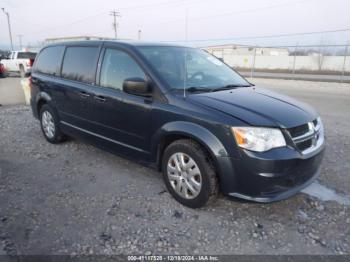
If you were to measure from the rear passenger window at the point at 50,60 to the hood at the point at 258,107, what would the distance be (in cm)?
294

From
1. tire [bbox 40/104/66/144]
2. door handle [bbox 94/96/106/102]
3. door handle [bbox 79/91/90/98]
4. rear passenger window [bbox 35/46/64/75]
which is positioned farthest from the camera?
tire [bbox 40/104/66/144]

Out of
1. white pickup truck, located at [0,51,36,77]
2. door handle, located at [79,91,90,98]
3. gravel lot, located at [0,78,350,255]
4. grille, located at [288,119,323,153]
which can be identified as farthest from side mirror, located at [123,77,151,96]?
white pickup truck, located at [0,51,36,77]

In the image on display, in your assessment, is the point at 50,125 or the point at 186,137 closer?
the point at 186,137

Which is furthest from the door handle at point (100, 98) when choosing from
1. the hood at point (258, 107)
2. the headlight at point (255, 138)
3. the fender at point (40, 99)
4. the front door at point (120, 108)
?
the headlight at point (255, 138)

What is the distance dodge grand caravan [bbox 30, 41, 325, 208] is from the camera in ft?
9.62

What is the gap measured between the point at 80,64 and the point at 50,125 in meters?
1.55

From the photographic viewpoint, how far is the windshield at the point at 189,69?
3.70 meters

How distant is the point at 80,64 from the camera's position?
4.67 m

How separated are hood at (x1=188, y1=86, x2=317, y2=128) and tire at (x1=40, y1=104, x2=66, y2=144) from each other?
3033 millimetres

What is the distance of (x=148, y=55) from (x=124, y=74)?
39 cm

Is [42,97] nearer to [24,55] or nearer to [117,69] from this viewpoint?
[117,69]

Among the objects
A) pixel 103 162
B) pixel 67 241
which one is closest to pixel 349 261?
pixel 67 241

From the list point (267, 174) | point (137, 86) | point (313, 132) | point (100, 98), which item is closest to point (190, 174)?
point (267, 174)

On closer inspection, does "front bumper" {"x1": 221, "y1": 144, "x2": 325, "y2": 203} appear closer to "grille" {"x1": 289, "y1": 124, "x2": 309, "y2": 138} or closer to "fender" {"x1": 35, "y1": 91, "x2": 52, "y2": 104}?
"grille" {"x1": 289, "y1": 124, "x2": 309, "y2": 138}
